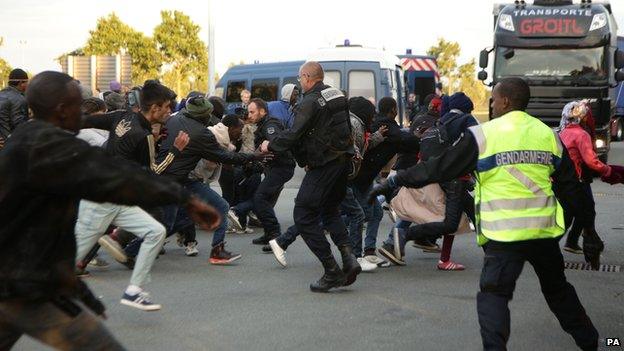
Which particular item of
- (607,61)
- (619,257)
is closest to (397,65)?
(607,61)

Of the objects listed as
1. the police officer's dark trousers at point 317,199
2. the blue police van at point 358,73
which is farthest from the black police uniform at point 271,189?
the blue police van at point 358,73

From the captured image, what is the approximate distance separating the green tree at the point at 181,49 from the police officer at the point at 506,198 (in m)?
36.3

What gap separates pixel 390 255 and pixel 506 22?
39.7 feet

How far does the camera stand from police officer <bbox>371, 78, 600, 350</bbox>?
5492mm

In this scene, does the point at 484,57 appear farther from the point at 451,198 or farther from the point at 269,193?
the point at 451,198

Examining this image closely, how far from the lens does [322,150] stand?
A: 831 cm

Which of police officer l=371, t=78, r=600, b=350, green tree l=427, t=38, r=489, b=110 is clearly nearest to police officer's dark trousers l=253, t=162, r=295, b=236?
police officer l=371, t=78, r=600, b=350

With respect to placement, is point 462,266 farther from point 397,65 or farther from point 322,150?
point 397,65

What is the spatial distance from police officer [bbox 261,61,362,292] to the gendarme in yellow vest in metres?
2.79

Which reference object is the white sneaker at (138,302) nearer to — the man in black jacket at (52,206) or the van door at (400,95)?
the man in black jacket at (52,206)

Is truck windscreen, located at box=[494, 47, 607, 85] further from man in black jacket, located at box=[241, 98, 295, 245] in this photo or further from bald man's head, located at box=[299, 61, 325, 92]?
bald man's head, located at box=[299, 61, 325, 92]

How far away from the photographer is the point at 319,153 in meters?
8.31

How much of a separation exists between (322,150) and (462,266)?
85.8 inches

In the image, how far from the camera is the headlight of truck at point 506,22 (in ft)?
68.7
